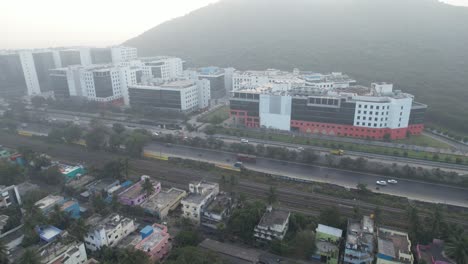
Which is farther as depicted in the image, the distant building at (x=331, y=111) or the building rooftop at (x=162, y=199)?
the distant building at (x=331, y=111)

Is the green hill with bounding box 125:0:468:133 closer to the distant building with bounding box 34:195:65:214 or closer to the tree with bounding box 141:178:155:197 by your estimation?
the tree with bounding box 141:178:155:197

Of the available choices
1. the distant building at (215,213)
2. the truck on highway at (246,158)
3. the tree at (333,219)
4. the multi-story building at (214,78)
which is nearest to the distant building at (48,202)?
the distant building at (215,213)

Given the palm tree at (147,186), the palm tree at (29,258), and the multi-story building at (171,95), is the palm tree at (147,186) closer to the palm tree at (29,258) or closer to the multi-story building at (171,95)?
the palm tree at (29,258)

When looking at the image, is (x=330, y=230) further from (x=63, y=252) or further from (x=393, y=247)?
(x=63, y=252)

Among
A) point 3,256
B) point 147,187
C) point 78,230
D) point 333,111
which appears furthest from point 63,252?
point 333,111

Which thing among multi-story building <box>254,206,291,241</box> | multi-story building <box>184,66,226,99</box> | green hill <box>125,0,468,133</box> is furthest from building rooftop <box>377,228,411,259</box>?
multi-story building <box>184,66,226,99</box>

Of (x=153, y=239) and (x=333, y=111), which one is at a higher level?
(x=333, y=111)
